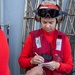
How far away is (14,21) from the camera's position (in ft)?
7.48

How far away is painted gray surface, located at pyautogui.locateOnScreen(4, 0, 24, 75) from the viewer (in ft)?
7.41

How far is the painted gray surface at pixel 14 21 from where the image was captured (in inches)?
89.0

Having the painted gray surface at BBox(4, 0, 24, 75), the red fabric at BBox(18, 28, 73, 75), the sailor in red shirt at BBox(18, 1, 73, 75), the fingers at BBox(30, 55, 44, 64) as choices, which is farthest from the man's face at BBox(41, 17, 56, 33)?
the painted gray surface at BBox(4, 0, 24, 75)

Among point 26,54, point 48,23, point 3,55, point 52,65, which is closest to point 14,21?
point 26,54

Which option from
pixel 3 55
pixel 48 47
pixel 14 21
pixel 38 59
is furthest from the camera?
pixel 14 21

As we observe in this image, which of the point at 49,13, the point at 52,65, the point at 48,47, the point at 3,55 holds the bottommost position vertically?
the point at 52,65

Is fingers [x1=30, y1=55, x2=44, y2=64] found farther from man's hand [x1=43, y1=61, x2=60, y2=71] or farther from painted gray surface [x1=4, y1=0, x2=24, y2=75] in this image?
painted gray surface [x1=4, y1=0, x2=24, y2=75]

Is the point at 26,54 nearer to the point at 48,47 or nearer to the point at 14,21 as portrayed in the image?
the point at 48,47

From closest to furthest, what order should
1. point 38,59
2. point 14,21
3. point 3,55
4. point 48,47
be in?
point 3,55, point 38,59, point 48,47, point 14,21

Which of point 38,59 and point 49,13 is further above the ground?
point 49,13

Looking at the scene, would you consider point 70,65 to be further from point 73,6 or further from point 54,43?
point 73,6

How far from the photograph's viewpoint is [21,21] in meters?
2.28

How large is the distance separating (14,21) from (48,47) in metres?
0.69

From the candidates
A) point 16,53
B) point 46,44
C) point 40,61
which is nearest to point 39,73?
point 40,61
